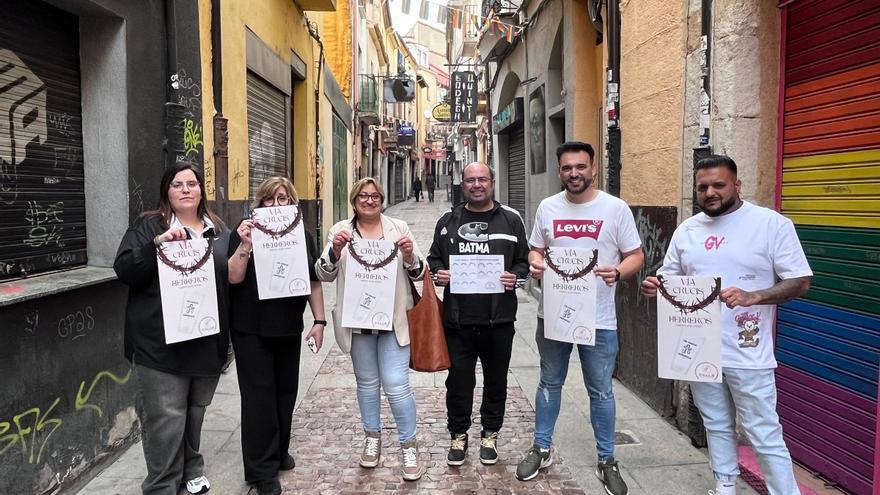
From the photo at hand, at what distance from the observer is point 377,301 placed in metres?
3.66

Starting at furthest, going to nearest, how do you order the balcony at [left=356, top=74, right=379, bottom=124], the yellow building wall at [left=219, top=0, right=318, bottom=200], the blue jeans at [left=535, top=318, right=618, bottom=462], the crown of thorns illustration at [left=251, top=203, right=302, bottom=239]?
the balcony at [left=356, top=74, right=379, bottom=124], the yellow building wall at [left=219, top=0, right=318, bottom=200], the blue jeans at [left=535, top=318, right=618, bottom=462], the crown of thorns illustration at [left=251, top=203, right=302, bottom=239]

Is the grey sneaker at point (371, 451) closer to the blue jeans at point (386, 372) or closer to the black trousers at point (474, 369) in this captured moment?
the blue jeans at point (386, 372)

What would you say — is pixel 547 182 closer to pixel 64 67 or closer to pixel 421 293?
pixel 421 293

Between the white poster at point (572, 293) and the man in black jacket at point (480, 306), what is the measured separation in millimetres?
317

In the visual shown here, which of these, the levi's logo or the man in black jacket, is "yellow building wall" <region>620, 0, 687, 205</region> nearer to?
the levi's logo

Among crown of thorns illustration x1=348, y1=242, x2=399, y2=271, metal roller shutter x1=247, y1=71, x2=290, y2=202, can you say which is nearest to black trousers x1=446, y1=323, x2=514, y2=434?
crown of thorns illustration x1=348, y1=242, x2=399, y2=271

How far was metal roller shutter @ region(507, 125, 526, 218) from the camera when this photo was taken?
12.1 m

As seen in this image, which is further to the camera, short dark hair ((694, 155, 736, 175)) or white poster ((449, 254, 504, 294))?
white poster ((449, 254, 504, 294))

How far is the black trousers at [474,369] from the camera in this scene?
12.8 feet

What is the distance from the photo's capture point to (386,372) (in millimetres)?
3830

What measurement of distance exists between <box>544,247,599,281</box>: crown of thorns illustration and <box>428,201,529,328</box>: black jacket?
30 cm

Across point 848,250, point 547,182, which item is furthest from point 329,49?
point 848,250

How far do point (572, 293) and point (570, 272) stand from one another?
121 mm

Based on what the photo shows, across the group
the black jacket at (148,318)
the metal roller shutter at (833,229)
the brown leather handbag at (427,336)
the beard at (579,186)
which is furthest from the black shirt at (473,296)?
the metal roller shutter at (833,229)
